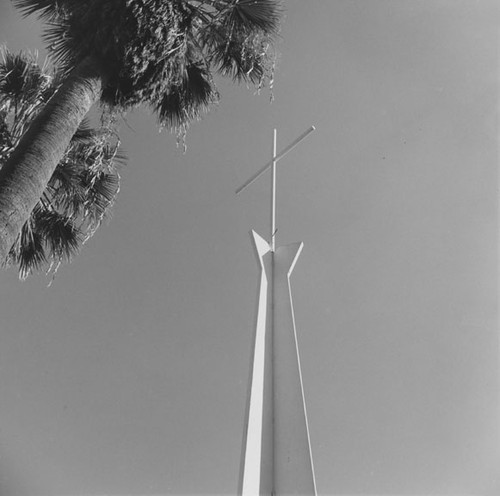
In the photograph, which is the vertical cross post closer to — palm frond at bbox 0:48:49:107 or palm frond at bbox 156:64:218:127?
palm frond at bbox 156:64:218:127

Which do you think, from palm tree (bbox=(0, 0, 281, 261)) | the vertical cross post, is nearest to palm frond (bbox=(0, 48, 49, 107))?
palm tree (bbox=(0, 0, 281, 261))

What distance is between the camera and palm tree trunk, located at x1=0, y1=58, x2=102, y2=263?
14.6 feet

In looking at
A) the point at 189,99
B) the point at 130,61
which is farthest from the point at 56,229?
the point at 130,61

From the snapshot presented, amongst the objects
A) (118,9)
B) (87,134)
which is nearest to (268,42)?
(118,9)

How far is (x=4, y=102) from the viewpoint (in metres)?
8.37

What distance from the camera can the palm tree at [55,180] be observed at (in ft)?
27.2

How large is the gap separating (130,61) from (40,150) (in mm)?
1611

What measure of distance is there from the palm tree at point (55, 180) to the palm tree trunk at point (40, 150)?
8.05ft

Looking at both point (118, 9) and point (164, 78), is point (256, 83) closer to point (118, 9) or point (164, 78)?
point (164, 78)

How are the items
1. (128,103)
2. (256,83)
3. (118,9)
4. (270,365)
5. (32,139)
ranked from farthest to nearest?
1. (270,365)
2. (256,83)
3. (128,103)
4. (118,9)
5. (32,139)

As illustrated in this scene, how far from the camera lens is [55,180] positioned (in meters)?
8.34

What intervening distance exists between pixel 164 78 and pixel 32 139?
1976mm

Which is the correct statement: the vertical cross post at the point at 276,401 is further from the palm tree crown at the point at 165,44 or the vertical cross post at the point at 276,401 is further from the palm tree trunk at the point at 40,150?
the palm tree trunk at the point at 40,150

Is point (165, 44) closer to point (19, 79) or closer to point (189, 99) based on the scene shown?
point (189, 99)
